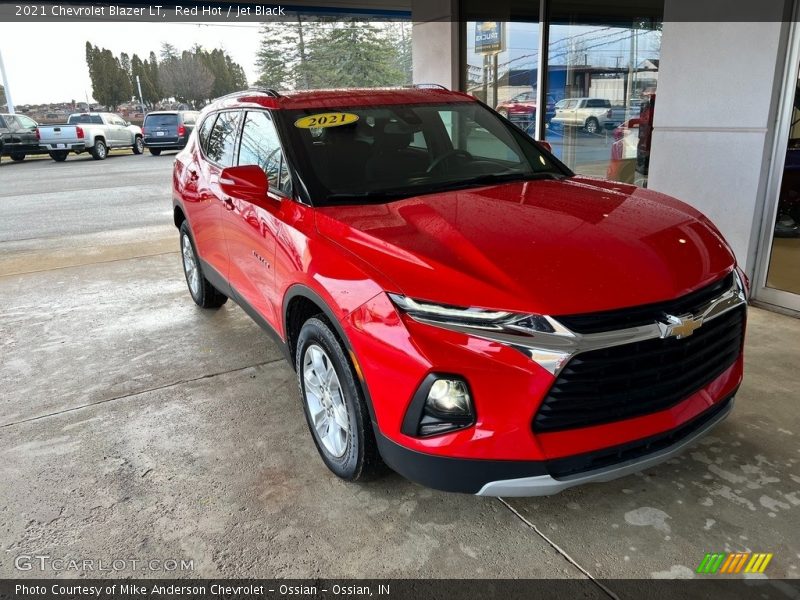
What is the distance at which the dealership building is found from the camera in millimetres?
4449

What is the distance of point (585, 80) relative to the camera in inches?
261

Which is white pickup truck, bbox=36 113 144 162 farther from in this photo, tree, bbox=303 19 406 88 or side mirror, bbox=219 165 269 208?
side mirror, bbox=219 165 269 208

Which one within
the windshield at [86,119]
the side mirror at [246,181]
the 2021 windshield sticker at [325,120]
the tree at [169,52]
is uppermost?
the tree at [169,52]

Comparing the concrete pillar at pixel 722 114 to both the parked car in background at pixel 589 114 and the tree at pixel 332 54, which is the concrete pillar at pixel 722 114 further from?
the tree at pixel 332 54

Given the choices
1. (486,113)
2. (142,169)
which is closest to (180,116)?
(142,169)

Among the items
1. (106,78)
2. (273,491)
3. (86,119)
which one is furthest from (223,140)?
(106,78)

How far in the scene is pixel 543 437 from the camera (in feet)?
6.65

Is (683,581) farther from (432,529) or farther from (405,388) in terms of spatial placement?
(405,388)

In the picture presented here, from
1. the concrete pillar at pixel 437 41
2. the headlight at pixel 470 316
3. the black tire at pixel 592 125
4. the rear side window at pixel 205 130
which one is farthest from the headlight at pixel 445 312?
the concrete pillar at pixel 437 41

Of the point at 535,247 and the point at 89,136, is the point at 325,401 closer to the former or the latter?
the point at 535,247

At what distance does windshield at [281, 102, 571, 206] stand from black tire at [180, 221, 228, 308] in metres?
2.18

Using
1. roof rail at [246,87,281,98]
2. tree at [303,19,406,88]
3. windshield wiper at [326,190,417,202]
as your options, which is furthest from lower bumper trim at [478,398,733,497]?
tree at [303,19,406,88]

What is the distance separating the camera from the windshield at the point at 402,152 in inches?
117

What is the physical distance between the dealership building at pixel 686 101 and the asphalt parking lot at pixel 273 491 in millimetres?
849
